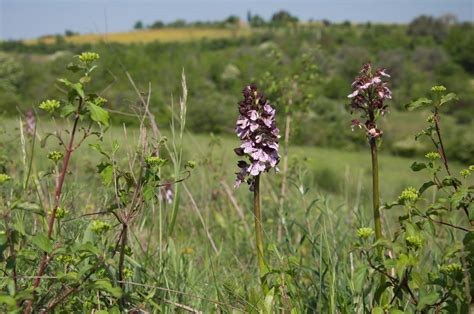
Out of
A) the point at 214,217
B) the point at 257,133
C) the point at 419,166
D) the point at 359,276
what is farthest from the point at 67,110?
the point at 214,217

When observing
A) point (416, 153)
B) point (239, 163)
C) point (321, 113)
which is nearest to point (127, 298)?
point (239, 163)

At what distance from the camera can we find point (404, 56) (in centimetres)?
5831

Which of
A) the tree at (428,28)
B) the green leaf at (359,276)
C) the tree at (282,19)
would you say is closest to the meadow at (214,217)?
the green leaf at (359,276)

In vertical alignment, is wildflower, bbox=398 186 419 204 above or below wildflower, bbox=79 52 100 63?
below

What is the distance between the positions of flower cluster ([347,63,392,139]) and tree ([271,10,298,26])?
86.5 meters

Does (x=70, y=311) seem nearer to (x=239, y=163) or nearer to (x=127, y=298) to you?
(x=127, y=298)

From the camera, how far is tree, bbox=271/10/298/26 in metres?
87.0

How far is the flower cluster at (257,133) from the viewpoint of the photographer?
73.8 inches

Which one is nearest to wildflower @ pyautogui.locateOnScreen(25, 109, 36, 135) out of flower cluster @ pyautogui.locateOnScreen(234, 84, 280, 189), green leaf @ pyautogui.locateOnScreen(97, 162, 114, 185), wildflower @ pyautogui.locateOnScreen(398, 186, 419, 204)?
green leaf @ pyautogui.locateOnScreen(97, 162, 114, 185)

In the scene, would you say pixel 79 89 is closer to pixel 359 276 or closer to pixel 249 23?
pixel 359 276

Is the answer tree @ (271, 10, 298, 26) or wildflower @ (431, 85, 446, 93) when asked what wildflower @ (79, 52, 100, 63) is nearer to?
wildflower @ (431, 85, 446, 93)

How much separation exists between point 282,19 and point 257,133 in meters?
91.0

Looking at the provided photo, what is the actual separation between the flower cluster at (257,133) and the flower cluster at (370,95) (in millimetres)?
293

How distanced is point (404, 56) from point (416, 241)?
60195mm
